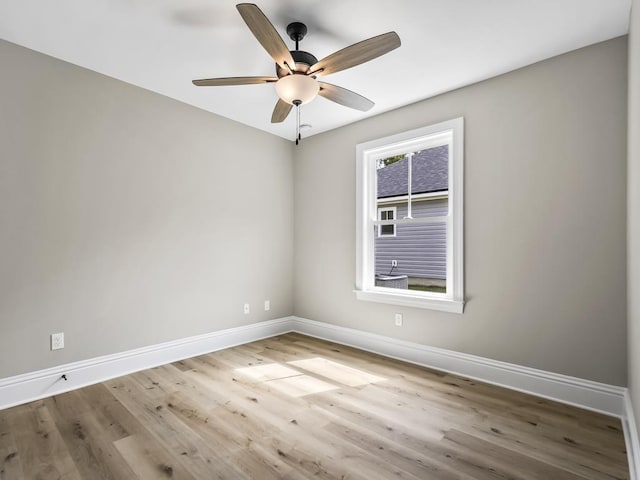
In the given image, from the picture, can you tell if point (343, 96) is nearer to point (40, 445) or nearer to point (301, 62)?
point (301, 62)

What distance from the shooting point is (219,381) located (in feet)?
9.09

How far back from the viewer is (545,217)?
2.50 meters

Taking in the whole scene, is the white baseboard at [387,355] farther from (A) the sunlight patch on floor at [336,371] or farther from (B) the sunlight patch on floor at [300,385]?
(B) the sunlight patch on floor at [300,385]

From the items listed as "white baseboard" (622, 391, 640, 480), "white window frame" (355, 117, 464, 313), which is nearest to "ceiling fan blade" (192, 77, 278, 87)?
"white window frame" (355, 117, 464, 313)

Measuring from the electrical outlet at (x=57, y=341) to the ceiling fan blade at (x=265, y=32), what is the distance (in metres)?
2.59

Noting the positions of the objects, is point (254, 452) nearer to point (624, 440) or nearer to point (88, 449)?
point (88, 449)

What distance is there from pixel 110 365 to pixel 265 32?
9.27 ft

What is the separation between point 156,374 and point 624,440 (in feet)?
11.0

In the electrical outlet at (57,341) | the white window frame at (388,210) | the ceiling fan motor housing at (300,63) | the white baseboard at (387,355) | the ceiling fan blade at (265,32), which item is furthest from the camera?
the white window frame at (388,210)

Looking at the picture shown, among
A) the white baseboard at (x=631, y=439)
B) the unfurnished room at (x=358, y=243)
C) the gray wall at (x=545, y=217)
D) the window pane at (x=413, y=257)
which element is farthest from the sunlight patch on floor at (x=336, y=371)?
the white baseboard at (x=631, y=439)

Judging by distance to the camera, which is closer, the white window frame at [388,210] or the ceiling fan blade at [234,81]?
the ceiling fan blade at [234,81]

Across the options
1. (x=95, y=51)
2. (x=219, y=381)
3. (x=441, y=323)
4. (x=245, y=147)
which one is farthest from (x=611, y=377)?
(x=95, y=51)

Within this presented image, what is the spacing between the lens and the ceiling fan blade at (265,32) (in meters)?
1.59

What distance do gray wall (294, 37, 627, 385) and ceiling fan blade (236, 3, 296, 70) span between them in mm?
1744
